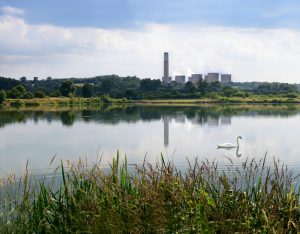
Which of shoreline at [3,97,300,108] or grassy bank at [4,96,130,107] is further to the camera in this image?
shoreline at [3,97,300,108]

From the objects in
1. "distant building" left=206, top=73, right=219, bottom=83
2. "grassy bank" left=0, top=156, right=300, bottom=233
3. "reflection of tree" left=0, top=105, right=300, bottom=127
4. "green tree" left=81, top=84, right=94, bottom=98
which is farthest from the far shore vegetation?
"grassy bank" left=0, top=156, right=300, bottom=233

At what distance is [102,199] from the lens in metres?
5.34

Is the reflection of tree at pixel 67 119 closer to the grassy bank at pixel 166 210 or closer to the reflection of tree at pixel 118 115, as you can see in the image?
the reflection of tree at pixel 118 115

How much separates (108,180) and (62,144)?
19.6 meters

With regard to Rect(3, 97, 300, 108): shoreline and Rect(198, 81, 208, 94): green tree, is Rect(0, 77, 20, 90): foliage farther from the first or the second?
Rect(198, 81, 208, 94): green tree

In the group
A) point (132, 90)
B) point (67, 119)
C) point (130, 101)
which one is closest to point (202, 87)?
point (132, 90)

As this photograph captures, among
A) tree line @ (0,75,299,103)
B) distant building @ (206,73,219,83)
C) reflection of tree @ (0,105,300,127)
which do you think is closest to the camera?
reflection of tree @ (0,105,300,127)

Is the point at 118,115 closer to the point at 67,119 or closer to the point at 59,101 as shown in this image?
the point at 67,119

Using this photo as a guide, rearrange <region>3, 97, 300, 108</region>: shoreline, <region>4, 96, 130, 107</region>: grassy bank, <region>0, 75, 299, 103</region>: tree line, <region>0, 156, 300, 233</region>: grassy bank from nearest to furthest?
<region>0, 156, 300, 233</region>: grassy bank → <region>4, 96, 130, 107</region>: grassy bank → <region>3, 97, 300, 108</region>: shoreline → <region>0, 75, 299, 103</region>: tree line

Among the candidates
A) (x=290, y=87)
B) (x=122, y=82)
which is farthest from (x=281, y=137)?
(x=122, y=82)

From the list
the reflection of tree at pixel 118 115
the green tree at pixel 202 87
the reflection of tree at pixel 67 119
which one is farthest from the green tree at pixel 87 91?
the reflection of tree at pixel 67 119

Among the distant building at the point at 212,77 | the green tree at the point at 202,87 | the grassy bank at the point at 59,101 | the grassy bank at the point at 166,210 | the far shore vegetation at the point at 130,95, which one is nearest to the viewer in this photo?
the grassy bank at the point at 166,210

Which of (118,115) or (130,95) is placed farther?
(130,95)

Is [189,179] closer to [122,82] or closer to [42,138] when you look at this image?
[42,138]
